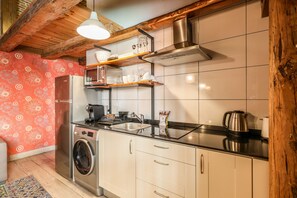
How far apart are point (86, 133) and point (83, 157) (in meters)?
0.37

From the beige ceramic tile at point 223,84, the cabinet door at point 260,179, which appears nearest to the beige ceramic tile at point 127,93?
the beige ceramic tile at point 223,84

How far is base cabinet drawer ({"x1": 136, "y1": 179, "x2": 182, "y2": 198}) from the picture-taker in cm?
134

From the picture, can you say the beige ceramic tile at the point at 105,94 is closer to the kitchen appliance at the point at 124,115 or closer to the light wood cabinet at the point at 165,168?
the kitchen appliance at the point at 124,115

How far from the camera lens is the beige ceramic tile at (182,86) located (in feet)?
5.96

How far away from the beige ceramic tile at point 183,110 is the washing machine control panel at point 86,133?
3.34ft

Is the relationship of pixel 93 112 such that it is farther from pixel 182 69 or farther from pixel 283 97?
pixel 283 97

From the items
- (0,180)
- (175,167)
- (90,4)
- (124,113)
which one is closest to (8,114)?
(0,180)

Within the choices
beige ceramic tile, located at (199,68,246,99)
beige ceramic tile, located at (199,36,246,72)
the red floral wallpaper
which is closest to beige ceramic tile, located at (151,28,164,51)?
beige ceramic tile, located at (199,36,246,72)

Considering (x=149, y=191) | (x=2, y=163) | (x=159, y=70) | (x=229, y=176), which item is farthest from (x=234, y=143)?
(x=2, y=163)

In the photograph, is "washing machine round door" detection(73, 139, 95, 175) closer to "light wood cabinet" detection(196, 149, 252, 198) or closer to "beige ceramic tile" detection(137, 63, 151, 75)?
"beige ceramic tile" detection(137, 63, 151, 75)

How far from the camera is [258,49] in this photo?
143 centimetres

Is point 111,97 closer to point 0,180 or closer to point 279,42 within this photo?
point 0,180

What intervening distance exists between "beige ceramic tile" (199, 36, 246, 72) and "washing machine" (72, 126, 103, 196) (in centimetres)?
162

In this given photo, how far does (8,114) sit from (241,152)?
3.83 metres
